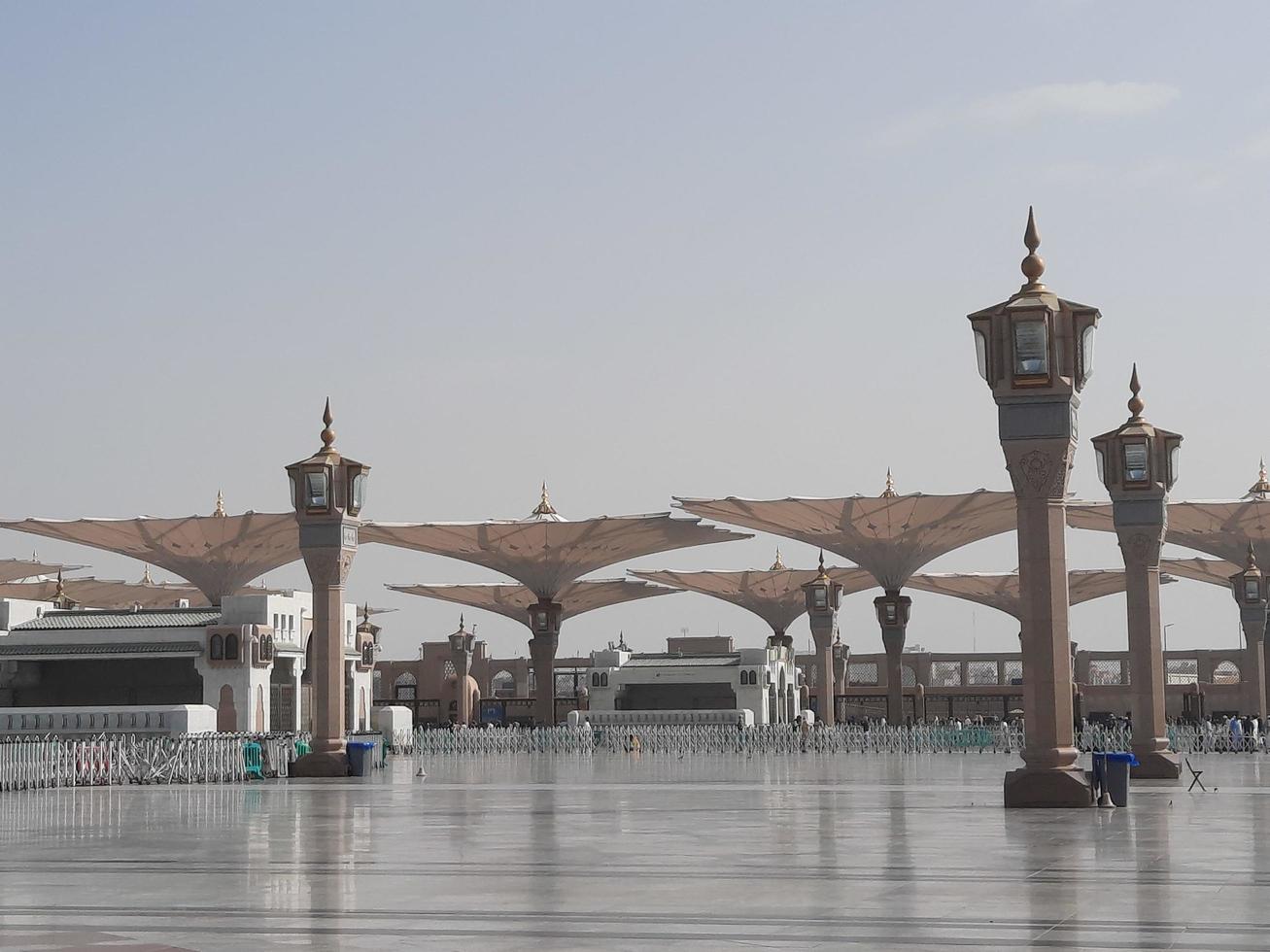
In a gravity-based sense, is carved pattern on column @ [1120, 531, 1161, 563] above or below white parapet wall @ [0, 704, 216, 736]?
above

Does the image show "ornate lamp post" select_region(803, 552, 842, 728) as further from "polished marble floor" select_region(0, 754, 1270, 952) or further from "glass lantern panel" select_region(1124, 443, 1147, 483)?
"polished marble floor" select_region(0, 754, 1270, 952)

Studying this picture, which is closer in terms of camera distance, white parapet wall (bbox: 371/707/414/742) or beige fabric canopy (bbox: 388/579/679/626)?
white parapet wall (bbox: 371/707/414/742)

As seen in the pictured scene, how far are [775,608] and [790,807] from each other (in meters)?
79.6

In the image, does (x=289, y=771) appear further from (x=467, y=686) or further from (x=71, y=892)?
(x=467, y=686)

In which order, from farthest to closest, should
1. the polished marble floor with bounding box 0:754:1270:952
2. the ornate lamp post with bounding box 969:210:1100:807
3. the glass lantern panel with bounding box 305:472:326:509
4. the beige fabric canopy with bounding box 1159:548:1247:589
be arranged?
the beige fabric canopy with bounding box 1159:548:1247:589 < the glass lantern panel with bounding box 305:472:326:509 < the ornate lamp post with bounding box 969:210:1100:807 < the polished marble floor with bounding box 0:754:1270:952

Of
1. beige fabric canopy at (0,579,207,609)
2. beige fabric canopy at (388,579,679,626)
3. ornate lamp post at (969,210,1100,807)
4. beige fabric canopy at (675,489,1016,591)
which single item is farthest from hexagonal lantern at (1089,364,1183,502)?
beige fabric canopy at (0,579,207,609)

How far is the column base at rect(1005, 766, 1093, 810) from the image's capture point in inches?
840

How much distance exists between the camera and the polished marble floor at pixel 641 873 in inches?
383

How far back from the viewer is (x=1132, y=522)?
98.3 ft

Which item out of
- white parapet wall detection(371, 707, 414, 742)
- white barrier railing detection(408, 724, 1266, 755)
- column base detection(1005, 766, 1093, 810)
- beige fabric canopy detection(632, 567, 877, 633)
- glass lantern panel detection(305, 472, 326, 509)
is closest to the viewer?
column base detection(1005, 766, 1093, 810)

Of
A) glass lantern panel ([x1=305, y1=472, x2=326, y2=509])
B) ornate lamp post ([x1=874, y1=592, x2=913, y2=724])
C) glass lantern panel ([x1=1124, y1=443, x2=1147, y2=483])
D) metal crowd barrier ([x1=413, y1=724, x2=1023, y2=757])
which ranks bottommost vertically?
metal crowd barrier ([x1=413, y1=724, x2=1023, y2=757])

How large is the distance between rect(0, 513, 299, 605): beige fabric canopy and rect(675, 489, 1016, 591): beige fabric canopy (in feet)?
62.3

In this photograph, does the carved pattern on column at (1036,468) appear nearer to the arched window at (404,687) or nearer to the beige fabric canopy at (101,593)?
the beige fabric canopy at (101,593)

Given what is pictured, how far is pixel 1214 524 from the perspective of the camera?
229 feet
